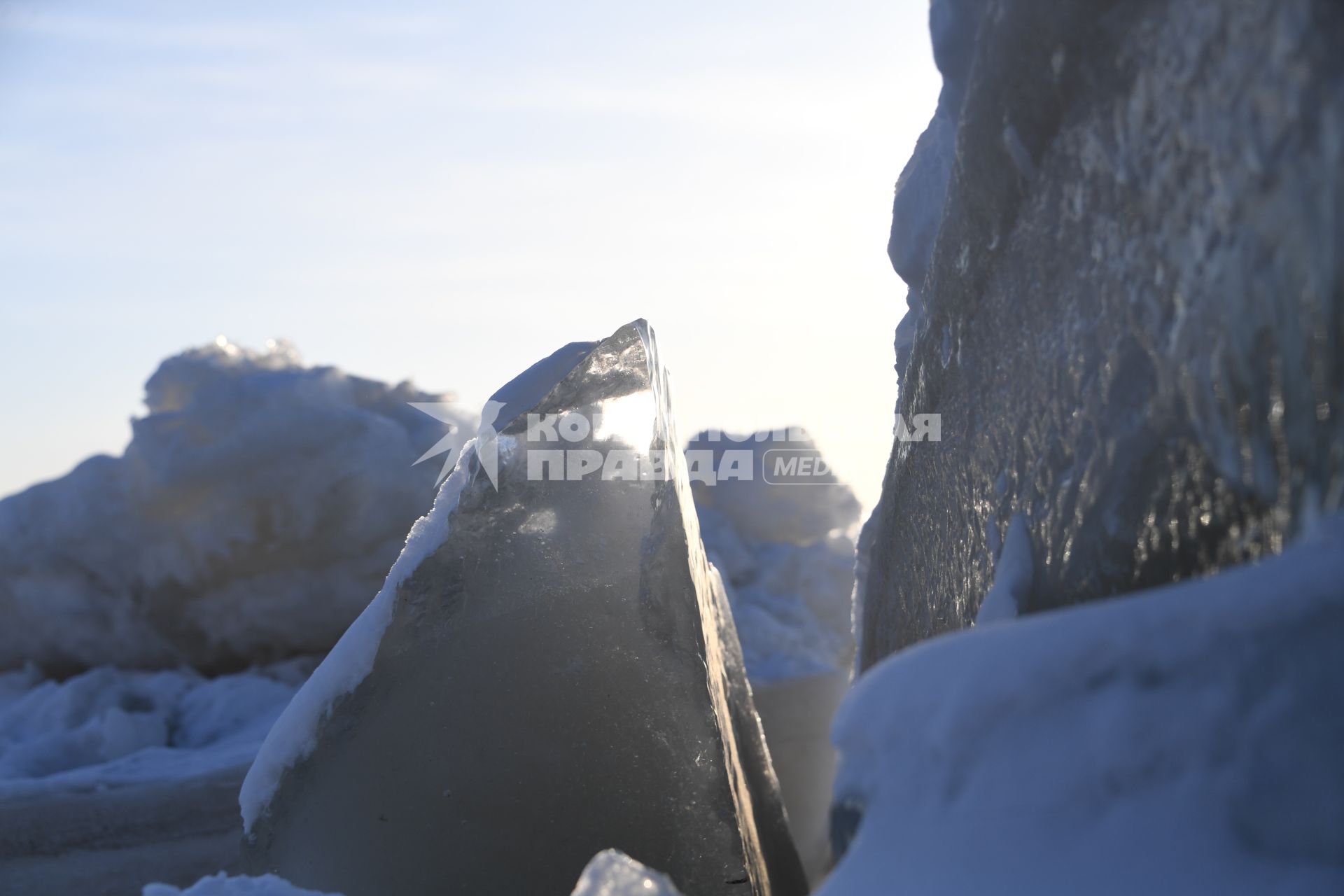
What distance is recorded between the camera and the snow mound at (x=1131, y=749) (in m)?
0.71

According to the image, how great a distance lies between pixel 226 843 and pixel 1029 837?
8.36 feet

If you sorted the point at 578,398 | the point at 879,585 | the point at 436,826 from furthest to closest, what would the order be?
1. the point at 879,585
2. the point at 578,398
3. the point at 436,826

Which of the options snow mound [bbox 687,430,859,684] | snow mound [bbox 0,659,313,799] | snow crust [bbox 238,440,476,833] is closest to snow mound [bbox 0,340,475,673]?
snow mound [bbox 0,659,313,799]

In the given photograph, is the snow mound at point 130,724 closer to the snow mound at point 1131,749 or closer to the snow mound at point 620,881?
the snow mound at point 620,881

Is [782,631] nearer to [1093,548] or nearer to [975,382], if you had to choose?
[975,382]

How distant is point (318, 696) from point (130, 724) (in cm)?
333

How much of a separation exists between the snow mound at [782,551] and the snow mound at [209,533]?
6.04 ft

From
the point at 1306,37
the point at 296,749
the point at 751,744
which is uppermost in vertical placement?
the point at 1306,37

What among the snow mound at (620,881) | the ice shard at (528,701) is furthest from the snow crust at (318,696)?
the snow mound at (620,881)

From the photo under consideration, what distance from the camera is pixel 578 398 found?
1957mm

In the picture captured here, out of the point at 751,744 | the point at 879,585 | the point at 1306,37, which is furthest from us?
the point at 751,744

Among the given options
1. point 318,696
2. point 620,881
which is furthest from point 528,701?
point 620,881

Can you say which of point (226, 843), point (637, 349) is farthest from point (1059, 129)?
point (226, 843)

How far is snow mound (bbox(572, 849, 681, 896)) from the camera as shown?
3.15 feet
